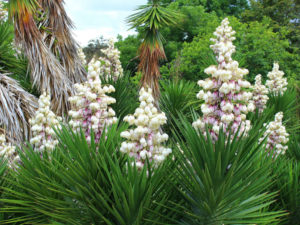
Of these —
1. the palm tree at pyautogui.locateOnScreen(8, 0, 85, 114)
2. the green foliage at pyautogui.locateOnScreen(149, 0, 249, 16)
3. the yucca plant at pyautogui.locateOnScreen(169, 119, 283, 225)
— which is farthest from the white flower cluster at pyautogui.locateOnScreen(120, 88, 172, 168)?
the green foliage at pyautogui.locateOnScreen(149, 0, 249, 16)

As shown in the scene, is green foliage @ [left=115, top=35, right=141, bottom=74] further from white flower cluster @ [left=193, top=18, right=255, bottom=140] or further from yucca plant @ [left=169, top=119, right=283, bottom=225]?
yucca plant @ [left=169, top=119, right=283, bottom=225]

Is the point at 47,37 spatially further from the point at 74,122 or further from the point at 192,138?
the point at 192,138

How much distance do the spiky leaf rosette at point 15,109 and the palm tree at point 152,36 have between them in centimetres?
293

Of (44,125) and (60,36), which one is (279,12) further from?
(44,125)

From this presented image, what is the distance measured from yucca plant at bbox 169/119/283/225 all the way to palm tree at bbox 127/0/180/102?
5769mm

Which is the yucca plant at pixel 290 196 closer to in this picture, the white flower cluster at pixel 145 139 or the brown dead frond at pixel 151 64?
the white flower cluster at pixel 145 139

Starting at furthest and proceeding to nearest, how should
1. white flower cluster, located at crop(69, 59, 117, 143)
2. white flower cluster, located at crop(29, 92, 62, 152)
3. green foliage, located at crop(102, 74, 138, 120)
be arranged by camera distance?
green foliage, located at crop(102, 74, 138, 120) → white flower cluster, located at crop(29, 92, 62, 152) → white flower cluster, located at crop(69, 59, 117, 143)

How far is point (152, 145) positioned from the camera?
2.21 metres

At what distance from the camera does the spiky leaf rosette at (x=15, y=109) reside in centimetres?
526

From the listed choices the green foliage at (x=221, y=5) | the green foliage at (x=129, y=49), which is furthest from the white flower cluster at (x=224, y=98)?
the green foliage at (x=221, y=5)

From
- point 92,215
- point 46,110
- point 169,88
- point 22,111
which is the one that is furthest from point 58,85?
point 92,215

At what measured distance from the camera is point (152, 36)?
7914 mm

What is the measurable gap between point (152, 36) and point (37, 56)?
287cm

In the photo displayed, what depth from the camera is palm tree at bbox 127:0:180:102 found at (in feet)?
25.4
